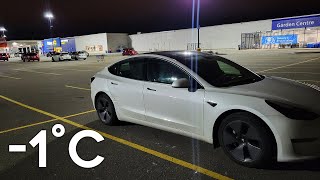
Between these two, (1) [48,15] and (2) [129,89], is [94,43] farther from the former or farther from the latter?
(2) [129,89]

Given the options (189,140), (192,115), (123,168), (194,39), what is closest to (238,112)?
(192,115)

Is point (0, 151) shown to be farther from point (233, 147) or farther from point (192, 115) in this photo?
point (233, 147)

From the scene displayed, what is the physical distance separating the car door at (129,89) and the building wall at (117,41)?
Result: 73.4m

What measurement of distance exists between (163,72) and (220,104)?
1318 millimetres

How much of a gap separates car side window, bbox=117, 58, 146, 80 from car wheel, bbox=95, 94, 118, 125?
63 cm

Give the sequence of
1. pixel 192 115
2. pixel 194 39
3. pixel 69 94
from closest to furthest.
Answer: pixel 192 115 → pixel 69 94 → pixel 194 39

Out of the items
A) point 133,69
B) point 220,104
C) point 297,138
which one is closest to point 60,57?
point 133,69

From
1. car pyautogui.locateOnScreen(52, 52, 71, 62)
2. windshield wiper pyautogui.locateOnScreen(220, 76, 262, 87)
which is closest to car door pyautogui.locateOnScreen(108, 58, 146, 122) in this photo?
windshield wiper pyautogui.locateOnScreen(220, 76, 262, 87)

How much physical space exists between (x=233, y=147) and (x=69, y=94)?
7708 millimetres

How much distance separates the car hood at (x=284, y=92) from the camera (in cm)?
361

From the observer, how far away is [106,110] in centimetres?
595

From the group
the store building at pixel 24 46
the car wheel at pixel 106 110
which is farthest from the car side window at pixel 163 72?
the store building at pixel 24 46

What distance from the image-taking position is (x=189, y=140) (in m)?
4.93

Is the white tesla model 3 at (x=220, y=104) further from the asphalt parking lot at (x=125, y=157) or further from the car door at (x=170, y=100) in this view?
the asphalt parking lot at (x=125, y=157)
